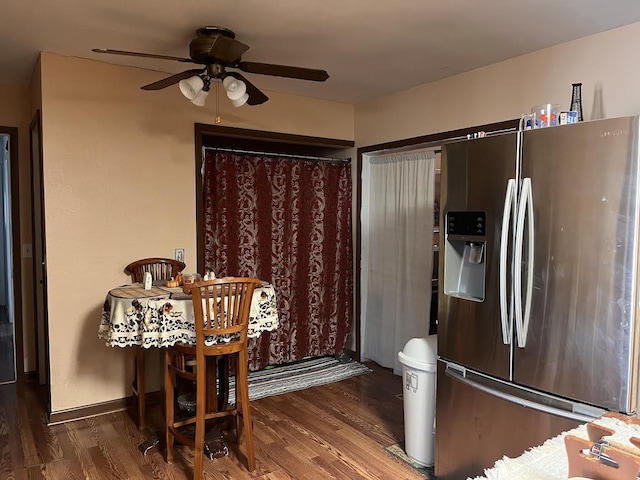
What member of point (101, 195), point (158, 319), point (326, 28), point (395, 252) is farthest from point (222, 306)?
point (395, 252)

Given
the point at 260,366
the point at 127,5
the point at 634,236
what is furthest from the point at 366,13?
the point at 260,366

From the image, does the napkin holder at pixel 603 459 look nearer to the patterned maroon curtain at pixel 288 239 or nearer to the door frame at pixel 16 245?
the patterned maroon curtain at pixel 288 239

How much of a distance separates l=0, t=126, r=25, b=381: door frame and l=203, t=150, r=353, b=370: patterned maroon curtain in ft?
4.97

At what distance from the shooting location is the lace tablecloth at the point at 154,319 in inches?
99.3

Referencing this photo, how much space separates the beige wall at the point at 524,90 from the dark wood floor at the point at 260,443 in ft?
7.11

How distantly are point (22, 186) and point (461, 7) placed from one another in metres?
3.52

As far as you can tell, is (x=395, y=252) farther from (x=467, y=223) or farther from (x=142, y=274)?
(x=142, y=274)

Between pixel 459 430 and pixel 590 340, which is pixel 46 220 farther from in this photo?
pixel 590 340

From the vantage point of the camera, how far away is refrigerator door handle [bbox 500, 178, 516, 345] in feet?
6.88

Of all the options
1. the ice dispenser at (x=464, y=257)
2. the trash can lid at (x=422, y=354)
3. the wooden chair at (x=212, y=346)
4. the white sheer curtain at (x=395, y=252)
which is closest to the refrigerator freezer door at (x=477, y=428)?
the trash can lid at (x=422, y=354)

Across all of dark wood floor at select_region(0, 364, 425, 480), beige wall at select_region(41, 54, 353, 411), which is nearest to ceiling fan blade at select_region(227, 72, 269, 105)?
beige wall at select_region(41, 54, 353, 411)

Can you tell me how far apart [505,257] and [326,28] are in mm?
1526

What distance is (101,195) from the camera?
3.25 metres

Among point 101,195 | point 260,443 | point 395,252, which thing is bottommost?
point 260,443
